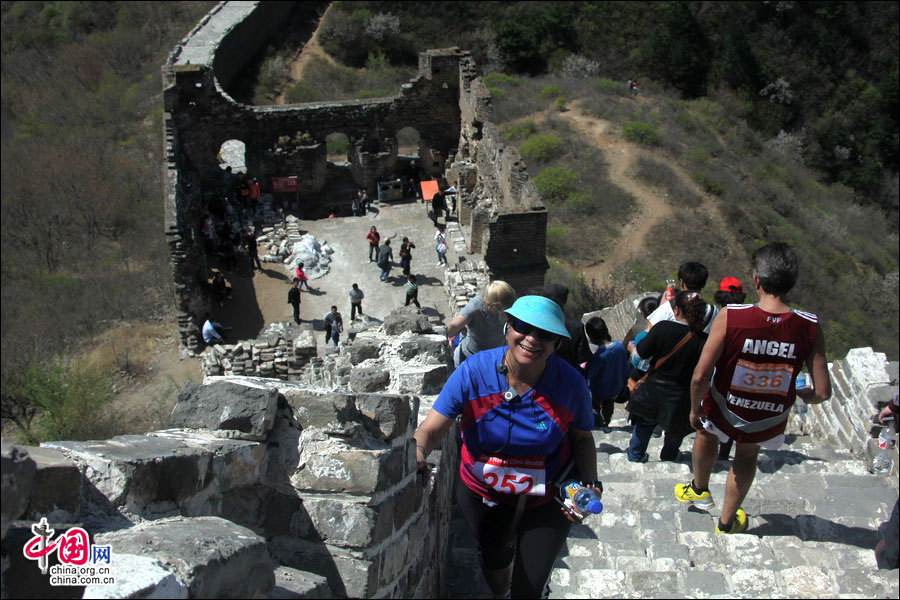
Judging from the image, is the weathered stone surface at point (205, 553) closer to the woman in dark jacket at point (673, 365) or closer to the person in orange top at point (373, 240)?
the woman in dark jacket at point (673, 365)

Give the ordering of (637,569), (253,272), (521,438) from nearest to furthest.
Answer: (521,438) < (637,569) < (253,272)

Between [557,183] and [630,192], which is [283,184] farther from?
[630,192]

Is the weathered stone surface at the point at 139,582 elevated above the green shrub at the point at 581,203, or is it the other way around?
the weathered stone surface at the point at 139,582

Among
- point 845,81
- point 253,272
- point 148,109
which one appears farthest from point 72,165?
point 845,81

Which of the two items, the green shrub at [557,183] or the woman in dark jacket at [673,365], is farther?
the green shrub at [557,183]

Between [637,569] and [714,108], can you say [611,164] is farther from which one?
[637,569]

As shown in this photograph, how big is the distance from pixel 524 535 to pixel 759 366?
1.76 meters

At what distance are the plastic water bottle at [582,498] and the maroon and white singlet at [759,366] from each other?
1383 mm

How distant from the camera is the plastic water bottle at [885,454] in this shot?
682 cm

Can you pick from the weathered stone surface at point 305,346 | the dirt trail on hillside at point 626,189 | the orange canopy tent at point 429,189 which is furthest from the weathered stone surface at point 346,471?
the dirt trail on hillside at point 626,189

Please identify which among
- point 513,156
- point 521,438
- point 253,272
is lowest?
point 253,272

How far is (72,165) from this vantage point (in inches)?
957

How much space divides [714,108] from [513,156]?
21.6m

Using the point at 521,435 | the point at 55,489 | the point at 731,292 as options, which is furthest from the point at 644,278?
the point at 55,489
